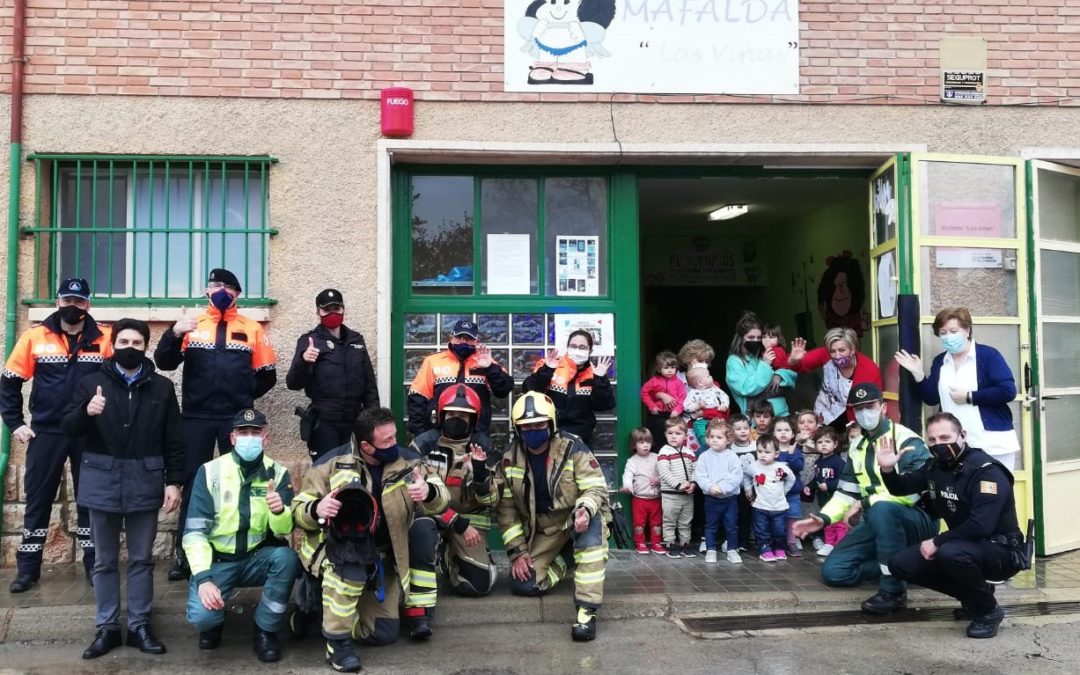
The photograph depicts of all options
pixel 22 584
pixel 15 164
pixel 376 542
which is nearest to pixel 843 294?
pixel 376 542

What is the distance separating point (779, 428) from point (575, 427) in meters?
1.63

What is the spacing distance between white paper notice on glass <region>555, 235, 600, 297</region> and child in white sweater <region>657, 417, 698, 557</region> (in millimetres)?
1316

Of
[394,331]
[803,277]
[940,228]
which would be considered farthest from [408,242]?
[803,277]

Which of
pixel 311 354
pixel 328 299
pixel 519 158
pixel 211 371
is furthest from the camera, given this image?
pixel 519 158

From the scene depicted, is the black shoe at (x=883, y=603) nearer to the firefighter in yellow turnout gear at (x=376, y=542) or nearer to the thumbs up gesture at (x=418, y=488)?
the firefighter in yellow turnout gear at (x=376, y=542)

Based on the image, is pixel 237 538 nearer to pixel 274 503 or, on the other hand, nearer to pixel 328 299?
pixel 274 503

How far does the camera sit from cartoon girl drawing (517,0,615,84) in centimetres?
701

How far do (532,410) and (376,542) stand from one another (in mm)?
1224

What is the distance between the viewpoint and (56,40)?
6.79 metres

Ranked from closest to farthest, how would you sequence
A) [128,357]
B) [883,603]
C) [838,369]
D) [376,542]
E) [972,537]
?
[128,357] < [376,542] < [972,537] < [883,603] < [838,369]

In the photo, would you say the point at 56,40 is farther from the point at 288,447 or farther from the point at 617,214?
the point at 617,214

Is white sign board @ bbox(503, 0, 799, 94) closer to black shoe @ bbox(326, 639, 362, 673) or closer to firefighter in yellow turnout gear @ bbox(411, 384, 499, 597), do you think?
firefighter in yellow turnout gear @ bbox(411, 384, 499, 597)

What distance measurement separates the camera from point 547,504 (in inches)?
228

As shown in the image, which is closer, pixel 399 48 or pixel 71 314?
pixel 71 314
